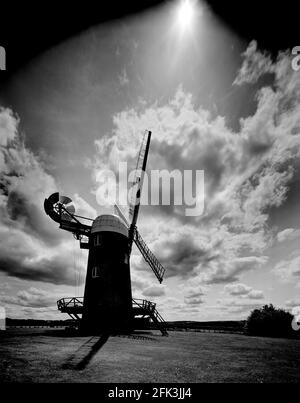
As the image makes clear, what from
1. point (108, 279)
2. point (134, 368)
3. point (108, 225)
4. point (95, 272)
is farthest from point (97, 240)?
point (134, 368)

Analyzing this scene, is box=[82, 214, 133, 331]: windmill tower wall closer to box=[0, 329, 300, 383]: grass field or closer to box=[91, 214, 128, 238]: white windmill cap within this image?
box=[91, 214, 128, 238]: white windmill cap

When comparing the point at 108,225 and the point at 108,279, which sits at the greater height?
the point at 108,225

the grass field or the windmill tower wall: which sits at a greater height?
the windmill tower wall

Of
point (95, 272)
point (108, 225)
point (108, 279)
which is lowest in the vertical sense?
point (108, 279)

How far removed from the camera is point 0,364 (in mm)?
7715

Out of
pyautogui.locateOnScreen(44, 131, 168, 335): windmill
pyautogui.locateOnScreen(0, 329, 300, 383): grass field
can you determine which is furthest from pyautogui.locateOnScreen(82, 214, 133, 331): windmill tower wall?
pyautogui.locateOnScreen(0, 329, 300, 383): grass field

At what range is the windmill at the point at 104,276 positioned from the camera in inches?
899

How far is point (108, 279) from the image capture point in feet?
78.7

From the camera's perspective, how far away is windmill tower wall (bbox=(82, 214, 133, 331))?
22.7m

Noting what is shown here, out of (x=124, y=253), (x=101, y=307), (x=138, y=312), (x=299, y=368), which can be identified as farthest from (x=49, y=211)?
(x=299, y=368)

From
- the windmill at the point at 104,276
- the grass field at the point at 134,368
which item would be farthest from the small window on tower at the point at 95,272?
the grass field at the point at 134,368

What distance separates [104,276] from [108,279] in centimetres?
52

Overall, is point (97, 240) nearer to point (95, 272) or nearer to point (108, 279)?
point (95, 272)
